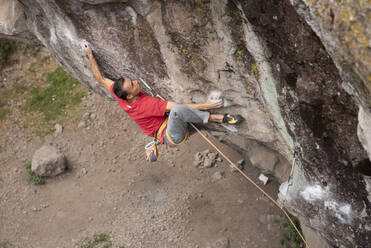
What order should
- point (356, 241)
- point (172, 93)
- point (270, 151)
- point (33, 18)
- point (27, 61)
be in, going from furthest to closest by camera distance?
point (27, 61) → point (270, 151) → point (33, 18) → point (172, 93) → point (356, 241)

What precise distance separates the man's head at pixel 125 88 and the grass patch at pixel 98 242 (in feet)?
15.1

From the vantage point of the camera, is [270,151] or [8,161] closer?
[270,151]

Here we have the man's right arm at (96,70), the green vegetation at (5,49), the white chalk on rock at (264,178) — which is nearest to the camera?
the man's right arm at (96,70)

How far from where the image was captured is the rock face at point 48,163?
444 inches

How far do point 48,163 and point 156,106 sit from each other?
580 centimetres

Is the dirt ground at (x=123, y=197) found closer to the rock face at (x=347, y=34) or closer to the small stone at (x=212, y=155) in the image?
the small stone at (x=212, y=155)

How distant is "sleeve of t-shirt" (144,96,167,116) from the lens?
6.74m

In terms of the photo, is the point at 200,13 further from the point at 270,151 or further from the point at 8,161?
the point at 8,161

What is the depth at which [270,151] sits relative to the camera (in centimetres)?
877

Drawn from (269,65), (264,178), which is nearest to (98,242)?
(264,178)

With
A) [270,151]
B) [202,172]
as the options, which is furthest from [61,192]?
[270,151]

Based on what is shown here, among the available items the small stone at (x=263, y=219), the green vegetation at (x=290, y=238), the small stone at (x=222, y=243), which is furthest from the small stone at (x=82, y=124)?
the green vegetation at (x=290, y=238)

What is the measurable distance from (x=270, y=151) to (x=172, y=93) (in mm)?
2839

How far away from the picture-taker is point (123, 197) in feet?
35.2
